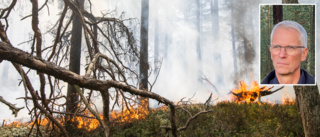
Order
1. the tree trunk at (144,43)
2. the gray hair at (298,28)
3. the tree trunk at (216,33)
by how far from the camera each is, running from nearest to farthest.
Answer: the gray hair at (298,28) → the tree trunk at (144,43) → the tree trunk at (216,33)

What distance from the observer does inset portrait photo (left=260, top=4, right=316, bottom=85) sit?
220 cm

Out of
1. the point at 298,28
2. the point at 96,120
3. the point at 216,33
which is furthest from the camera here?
the point at 216,33

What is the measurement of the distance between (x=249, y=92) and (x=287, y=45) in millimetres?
4173

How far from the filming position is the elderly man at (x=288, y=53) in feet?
7.14

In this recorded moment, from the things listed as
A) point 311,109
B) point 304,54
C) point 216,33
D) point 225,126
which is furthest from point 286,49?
point 216,33

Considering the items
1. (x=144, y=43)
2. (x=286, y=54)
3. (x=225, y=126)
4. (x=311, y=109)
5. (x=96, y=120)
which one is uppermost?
(x=144, y=43)

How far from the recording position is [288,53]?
2.17m

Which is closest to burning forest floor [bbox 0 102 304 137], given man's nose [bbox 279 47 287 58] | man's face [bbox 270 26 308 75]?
man's face [bbox 270 26 308 75]

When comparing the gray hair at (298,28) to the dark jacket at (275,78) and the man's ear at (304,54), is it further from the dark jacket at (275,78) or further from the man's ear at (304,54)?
the dark jacket at (275,78)

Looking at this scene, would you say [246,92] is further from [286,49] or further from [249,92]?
[286,49]

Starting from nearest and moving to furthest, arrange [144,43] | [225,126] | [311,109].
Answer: [311,109] < [225,126] < [144,43]

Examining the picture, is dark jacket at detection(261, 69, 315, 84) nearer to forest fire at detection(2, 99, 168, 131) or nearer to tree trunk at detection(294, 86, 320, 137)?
tree trunk at detection(294, 86, 320, 137)

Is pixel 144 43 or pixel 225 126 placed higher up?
pixel 144 43

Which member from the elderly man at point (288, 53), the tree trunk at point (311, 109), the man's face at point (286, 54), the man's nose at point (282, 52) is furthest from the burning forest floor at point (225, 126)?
the man's nose at point (282, 52)
